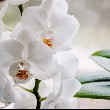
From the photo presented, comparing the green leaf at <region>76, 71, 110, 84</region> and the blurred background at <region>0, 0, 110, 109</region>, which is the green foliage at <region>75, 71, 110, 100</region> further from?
the blurred background at <region>0, 0, 110, 109</region>

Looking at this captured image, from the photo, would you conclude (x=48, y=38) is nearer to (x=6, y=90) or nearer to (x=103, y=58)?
(x=6, y=90)

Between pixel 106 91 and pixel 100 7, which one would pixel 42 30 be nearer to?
pixel 106 91

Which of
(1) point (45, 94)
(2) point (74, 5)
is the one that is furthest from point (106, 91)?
(2) point (74, 5)

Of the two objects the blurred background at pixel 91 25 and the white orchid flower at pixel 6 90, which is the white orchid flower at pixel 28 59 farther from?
the blurred background at pixel 91 25

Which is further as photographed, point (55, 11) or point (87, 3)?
point (87, 3)

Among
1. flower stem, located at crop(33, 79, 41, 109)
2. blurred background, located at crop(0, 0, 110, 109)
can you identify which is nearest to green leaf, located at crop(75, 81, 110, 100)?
flower stem, located at crop(33, 79, 41, 109)

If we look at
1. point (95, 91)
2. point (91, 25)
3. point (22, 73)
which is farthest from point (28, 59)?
point (91, 25)
